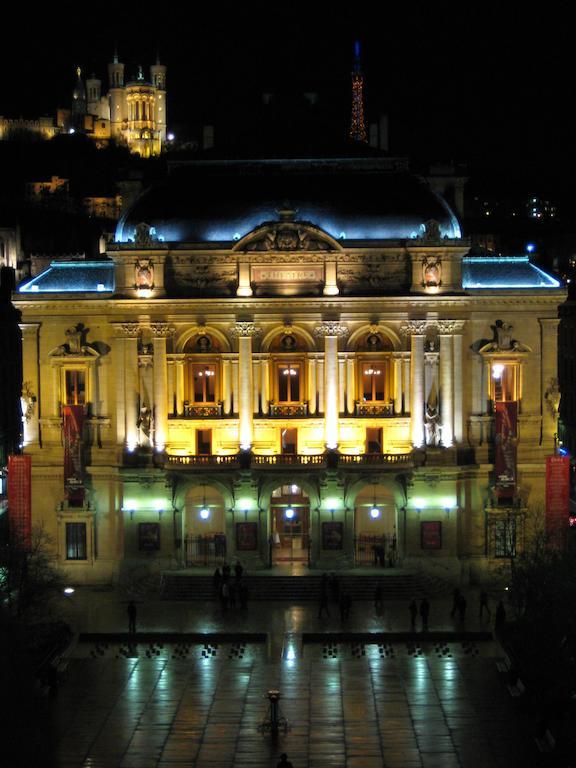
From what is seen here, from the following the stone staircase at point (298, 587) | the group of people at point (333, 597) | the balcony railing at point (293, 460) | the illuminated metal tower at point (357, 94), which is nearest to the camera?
the group of people at point (333, 597)

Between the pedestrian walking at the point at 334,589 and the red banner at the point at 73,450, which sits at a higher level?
the red banner at the point at 73,450

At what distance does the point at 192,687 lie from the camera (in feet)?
219

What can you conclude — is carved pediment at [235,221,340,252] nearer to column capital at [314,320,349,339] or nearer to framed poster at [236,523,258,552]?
column capital at [314,320,349,339]

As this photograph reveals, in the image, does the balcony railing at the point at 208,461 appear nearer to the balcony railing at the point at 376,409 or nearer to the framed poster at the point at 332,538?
the framed poster at the point at 332,538

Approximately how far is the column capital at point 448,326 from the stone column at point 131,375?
1495 cm

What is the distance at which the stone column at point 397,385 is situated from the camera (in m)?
87.9

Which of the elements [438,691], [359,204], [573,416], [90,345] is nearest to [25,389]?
[90,345]

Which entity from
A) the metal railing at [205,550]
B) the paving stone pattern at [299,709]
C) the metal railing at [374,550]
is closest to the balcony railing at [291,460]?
the metal railing at [205,550]

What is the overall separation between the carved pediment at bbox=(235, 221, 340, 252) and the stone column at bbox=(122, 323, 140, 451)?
6797mm

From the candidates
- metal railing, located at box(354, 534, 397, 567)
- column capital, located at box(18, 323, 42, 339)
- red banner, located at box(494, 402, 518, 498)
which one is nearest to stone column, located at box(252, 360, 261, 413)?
metal railing, located at box(354, 534, 397, 567)

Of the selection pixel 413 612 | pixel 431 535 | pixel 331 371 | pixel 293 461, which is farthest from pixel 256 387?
pixel 413 612

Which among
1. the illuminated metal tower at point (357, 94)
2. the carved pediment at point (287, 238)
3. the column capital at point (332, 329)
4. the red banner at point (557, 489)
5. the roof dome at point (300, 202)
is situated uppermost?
the illuminated metal tower at point (357, 94)

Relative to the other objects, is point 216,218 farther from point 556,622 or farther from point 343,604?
point 556,622

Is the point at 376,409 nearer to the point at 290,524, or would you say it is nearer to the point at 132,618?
the point at 290,524
